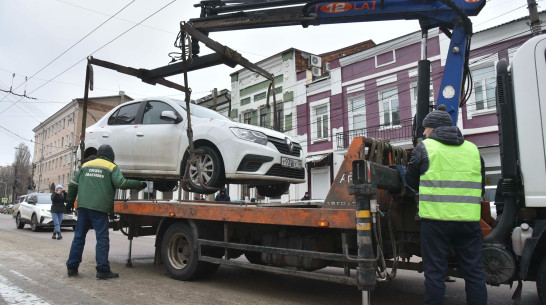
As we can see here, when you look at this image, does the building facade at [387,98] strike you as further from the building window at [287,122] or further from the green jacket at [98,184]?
the green jacket at [98,184]

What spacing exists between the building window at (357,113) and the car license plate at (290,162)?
11544 mm

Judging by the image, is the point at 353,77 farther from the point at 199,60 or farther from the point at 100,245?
the point at 100,245

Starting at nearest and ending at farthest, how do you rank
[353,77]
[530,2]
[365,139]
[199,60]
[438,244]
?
[438,244], [365,139], [199,60], [530,2], [353,77]

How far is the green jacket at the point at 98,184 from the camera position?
5555 mm

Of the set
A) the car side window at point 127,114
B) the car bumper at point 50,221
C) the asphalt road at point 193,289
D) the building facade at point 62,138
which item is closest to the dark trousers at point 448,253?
the asphalt road at point 193,289

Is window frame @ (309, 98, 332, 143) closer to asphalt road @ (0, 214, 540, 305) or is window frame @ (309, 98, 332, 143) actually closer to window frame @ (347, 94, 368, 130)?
window frame @ (347, 94, 368, 130)

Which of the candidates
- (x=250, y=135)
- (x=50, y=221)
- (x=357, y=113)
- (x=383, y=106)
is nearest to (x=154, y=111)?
(x=250, y=135)

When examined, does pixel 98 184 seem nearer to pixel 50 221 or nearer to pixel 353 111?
pixel 50 221

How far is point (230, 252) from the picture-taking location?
16.3 feet

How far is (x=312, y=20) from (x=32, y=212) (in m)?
13.8

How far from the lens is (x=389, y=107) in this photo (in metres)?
16.6

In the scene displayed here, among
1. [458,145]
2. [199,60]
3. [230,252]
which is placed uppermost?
[199,60]

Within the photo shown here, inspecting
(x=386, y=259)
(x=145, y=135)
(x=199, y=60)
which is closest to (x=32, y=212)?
(x=145, y=135)

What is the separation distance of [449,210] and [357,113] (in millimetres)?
14865
